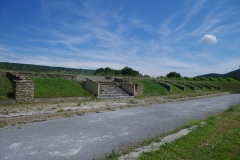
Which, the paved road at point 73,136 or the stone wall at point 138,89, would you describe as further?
the stone wall at point 138,89

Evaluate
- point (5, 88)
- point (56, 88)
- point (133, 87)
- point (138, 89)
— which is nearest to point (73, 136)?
point (5, 88)

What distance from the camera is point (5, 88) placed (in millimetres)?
8625

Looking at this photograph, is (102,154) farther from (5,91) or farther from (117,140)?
(5,91)

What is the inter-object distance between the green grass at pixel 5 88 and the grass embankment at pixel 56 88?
3.69 feet

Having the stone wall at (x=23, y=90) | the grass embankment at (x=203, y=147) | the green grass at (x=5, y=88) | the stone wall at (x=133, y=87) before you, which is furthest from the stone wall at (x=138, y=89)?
the grass embankment at (x=203, y=147)

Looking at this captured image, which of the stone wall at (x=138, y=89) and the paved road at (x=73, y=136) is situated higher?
the stone wall at (x=138, y=89)

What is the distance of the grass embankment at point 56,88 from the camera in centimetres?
947

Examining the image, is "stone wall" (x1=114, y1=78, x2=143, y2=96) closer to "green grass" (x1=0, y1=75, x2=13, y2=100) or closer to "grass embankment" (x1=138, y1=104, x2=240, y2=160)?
"green grass" (x1=0, y1=75, x2=13, y2=100)

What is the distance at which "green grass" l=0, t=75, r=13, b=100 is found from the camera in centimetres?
802

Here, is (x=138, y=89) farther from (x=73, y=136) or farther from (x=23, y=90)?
(x=73, y=136)

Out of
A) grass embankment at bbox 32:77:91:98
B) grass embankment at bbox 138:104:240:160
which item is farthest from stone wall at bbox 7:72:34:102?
grass embankment at bbox 138:104:240:160

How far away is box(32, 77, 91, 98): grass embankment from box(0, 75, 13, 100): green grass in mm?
1125

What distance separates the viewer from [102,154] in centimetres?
333

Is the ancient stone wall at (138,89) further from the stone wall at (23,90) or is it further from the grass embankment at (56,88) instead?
the stone wall at (23,90)
